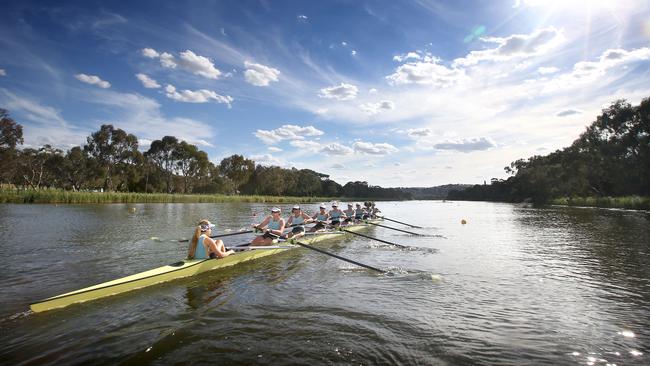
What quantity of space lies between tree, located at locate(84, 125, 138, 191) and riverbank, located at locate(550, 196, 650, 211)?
81.8 metres

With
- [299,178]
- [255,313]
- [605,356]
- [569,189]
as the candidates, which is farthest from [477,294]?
[299,178]

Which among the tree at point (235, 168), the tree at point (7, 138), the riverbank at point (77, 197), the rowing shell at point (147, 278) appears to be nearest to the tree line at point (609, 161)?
the rowing shell at point (147, 278)

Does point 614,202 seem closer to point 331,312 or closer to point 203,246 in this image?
point 331,312

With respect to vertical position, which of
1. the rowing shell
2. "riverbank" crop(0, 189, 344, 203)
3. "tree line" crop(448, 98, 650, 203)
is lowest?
the rowing shell

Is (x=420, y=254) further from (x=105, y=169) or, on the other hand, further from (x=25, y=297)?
(x=105, y=169)

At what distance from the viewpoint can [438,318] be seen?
263 inches

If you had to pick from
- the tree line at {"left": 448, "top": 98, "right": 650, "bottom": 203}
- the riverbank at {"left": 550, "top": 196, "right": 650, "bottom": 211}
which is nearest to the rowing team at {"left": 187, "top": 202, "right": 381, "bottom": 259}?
the riverbank at {"left": 550, "top": 196, "right": 650, "bottom": 211}

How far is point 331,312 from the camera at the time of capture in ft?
22.7

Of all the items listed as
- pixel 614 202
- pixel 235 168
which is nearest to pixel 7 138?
pixel 235 168

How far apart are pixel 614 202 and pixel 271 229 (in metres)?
56.0

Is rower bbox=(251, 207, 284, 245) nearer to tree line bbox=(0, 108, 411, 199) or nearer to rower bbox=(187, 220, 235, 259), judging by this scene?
rower bbox=(187, 220, 235, 259)

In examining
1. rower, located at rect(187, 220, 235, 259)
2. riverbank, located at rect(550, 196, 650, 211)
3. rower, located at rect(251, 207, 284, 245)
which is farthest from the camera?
riverbank, located at rect(550, 196, 650, 211)

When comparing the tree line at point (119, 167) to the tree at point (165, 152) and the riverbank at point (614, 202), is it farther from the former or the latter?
the riverbank at point (614, 202)

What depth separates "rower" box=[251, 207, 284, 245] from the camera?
11671mm
